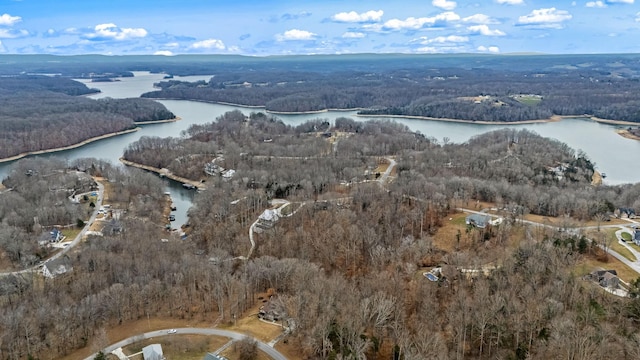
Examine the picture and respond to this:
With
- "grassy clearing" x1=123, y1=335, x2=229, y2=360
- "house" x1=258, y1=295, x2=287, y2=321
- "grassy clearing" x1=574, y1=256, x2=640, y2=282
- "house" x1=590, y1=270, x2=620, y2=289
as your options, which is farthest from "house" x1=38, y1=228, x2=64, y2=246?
"house" x1=590, y1=270, x2=620, y2=289

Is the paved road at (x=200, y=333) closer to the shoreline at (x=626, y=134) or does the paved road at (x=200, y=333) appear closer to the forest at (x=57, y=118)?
the forest at (x=57, y=118)

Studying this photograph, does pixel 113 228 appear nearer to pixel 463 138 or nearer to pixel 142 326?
pixel 142 326

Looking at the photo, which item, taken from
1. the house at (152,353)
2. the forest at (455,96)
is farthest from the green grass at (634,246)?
the forest at (455,96)

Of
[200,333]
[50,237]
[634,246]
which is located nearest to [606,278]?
[634,246]

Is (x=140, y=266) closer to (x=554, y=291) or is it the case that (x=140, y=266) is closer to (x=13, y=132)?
(x=554, y=291)

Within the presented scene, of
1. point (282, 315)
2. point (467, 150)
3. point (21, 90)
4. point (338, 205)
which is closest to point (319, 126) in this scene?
point (467, 150)

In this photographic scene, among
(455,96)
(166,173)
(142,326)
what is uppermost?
(455,96)
